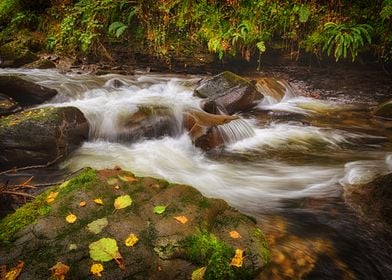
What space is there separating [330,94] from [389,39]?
182cm

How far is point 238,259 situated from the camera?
8.00ft

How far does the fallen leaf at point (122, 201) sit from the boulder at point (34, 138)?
92.3 inches

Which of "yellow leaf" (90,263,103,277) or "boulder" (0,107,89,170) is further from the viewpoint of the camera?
"boulder" (0,107,89,170)

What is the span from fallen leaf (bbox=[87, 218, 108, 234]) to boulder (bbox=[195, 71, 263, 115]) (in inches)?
199

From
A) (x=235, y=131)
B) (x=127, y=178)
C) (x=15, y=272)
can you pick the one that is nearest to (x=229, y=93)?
(x=235, y=131)

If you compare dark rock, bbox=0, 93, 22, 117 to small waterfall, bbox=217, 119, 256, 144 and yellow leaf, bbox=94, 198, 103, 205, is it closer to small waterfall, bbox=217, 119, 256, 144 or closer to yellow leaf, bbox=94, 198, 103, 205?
small waterfall, bbox=217, 119, 256, 144

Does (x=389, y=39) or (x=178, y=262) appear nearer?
(x=178, y=262)

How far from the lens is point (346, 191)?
4.30 m

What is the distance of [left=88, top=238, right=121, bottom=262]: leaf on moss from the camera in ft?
7.43

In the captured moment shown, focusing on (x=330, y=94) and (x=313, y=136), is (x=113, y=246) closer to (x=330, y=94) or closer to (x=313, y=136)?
(x=313, y=136)

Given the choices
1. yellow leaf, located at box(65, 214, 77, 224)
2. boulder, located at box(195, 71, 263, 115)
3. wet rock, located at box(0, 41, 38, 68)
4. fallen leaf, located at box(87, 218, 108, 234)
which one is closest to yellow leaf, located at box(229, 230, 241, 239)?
fallen leaf, located at box(87, 218, 108, 234)

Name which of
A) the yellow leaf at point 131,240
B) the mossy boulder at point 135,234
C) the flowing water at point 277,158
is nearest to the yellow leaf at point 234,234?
the mossy boulder at point 135,234

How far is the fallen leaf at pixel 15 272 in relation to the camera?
2078mm

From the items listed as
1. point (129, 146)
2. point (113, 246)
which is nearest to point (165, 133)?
point (129, 146)
